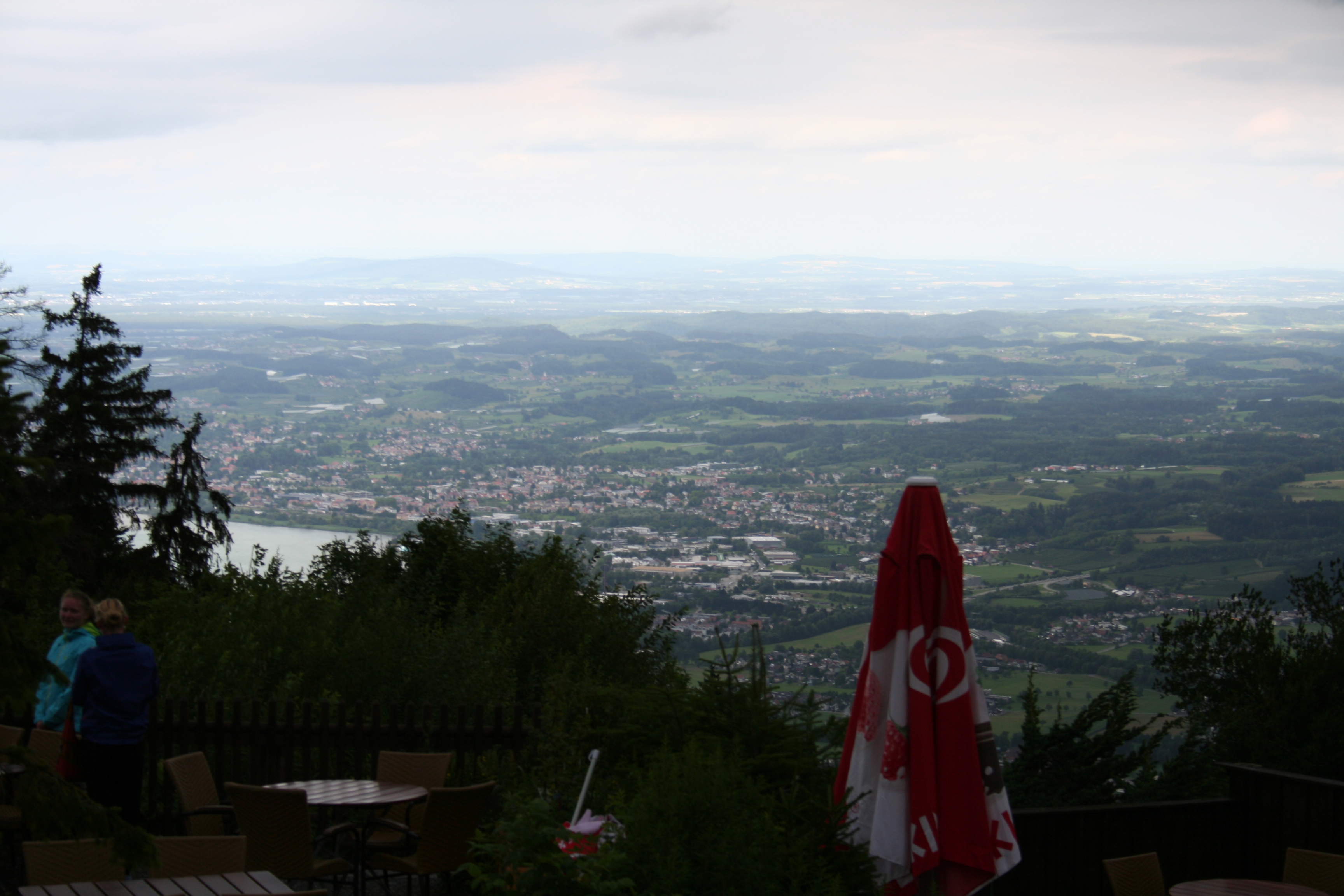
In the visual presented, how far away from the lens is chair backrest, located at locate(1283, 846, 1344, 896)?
5340 mm

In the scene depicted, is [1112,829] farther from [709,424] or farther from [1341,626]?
[709,424]

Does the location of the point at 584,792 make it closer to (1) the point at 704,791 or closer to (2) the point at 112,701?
(1) the point at 704,791

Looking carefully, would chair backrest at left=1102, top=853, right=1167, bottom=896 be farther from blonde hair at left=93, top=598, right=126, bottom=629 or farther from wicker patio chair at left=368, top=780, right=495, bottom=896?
blonde hair at left=93, top=598, right=126, bottom=629

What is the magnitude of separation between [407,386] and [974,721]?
127 metres

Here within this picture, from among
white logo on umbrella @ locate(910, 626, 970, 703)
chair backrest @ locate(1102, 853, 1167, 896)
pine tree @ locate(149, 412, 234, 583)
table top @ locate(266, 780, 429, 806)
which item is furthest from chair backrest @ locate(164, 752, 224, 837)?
pine tree @ locate(149, 412, 234, 583)

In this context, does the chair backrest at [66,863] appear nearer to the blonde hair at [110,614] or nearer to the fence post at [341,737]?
the blonde hair at [110,614]

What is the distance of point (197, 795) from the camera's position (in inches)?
217

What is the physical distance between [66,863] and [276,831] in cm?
103

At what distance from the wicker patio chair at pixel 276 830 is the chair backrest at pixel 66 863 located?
809mm

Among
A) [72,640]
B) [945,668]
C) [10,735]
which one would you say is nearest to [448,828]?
[72,640]

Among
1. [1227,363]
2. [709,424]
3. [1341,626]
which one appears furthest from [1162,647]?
[1227,363]

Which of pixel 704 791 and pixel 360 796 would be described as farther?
pixel 360 796

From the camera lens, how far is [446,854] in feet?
16.9

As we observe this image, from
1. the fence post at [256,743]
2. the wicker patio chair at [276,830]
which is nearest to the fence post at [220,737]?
the fence post at [256,743]
